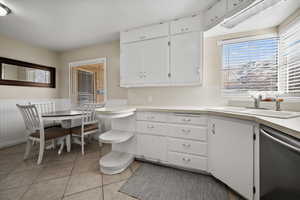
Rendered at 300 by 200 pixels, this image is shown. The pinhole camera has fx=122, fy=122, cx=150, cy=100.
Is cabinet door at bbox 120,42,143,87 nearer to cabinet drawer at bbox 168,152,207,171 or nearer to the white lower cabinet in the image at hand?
the white lower cabinet

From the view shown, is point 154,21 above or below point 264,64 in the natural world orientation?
Answer: above

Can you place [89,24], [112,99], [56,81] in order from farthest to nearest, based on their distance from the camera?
[56,81]
[112,99]
[89,24]

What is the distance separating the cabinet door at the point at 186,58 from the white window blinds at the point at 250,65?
54 cm

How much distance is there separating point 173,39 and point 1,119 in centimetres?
384

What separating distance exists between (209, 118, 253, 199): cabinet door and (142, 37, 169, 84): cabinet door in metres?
1.09

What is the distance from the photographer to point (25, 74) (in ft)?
9.73

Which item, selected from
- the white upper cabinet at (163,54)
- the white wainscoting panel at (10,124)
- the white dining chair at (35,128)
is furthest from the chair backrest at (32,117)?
the white upper cabinet at (163,54)

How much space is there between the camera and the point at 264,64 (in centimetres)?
180

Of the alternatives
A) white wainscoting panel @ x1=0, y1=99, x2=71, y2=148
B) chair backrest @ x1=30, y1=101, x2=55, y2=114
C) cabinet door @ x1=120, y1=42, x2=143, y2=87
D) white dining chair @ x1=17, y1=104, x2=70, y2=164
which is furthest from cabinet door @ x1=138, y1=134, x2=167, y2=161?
white wainscoting panel @ x1=0, y1=99, x2=71, y2=148

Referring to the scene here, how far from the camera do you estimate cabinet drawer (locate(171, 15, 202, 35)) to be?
1855 mm

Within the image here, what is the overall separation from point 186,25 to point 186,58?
52cm

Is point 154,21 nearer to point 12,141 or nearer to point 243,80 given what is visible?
point 243,80

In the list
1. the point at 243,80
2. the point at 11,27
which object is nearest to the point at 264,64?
the point at 243,80

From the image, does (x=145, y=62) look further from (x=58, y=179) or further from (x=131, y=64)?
(x=58, y=179)
